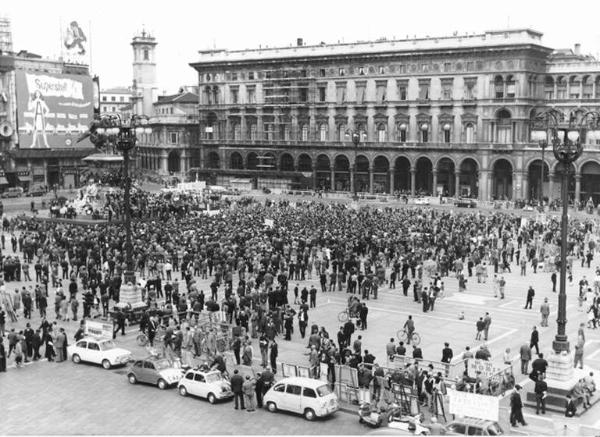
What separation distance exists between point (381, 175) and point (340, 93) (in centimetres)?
1109

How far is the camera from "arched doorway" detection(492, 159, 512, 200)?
85062 millimetres

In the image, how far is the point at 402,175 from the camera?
95000mm

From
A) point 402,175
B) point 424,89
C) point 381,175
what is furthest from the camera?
point 402,175

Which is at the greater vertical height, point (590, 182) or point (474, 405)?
point (590, 182)

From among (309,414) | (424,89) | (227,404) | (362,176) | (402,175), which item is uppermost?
(424,89)

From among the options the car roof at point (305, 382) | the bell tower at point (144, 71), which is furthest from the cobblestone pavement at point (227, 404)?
the bell tower at point (144, 71)

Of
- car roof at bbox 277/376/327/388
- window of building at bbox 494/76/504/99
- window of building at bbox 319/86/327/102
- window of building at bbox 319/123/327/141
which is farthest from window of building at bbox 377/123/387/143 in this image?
car roof at bbox 277/376/327/388

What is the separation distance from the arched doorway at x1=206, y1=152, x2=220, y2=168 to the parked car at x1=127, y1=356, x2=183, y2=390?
85532 millimetres

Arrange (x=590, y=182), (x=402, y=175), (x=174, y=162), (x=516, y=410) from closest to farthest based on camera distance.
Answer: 1. (x=516, y=410)
2. (x=590, y=182)
3. (x=402, y=175)
4. (x=174, y=162)

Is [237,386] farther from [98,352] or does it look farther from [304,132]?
[304,132]

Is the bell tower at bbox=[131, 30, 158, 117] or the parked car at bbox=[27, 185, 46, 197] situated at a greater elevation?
the bell tower at bbox=[131, 30, 158, 117]

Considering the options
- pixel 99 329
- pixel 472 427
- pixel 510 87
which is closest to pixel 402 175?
pixel 510 87

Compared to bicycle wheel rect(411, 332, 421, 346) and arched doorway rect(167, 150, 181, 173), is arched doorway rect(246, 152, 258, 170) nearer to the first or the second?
arched doorway rect(167, 150, 181, 173)

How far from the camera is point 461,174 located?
88750 mm
